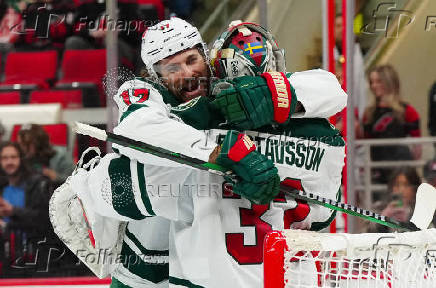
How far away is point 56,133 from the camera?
137 inches

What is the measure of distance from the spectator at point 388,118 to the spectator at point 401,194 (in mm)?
47

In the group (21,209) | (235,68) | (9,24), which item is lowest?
(21,209)

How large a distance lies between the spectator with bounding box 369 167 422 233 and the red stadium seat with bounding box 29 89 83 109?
3.97 ft

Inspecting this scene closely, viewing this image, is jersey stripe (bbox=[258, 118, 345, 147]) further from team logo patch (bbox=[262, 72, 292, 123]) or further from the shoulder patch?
the shoulder patch

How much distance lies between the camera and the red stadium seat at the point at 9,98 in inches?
138

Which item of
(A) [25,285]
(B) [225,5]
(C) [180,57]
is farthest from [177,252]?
(B) [225,5]

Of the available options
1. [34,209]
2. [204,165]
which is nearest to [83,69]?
[34,209]

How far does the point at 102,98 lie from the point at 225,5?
582 millimetres

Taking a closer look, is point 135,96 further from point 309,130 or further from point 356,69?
point 356,69

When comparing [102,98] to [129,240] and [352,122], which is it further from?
[129,240]

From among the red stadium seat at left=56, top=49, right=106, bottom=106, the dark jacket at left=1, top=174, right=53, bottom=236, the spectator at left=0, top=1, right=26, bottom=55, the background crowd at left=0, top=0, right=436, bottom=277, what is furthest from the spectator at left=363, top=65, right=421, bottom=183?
the spectator at left=0, top=1, right=26, bottom=55

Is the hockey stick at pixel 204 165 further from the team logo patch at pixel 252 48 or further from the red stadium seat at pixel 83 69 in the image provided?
the red stadium seat at pixel 83 69

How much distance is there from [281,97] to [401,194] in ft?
5.82

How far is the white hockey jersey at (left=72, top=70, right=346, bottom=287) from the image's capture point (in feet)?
6.46
